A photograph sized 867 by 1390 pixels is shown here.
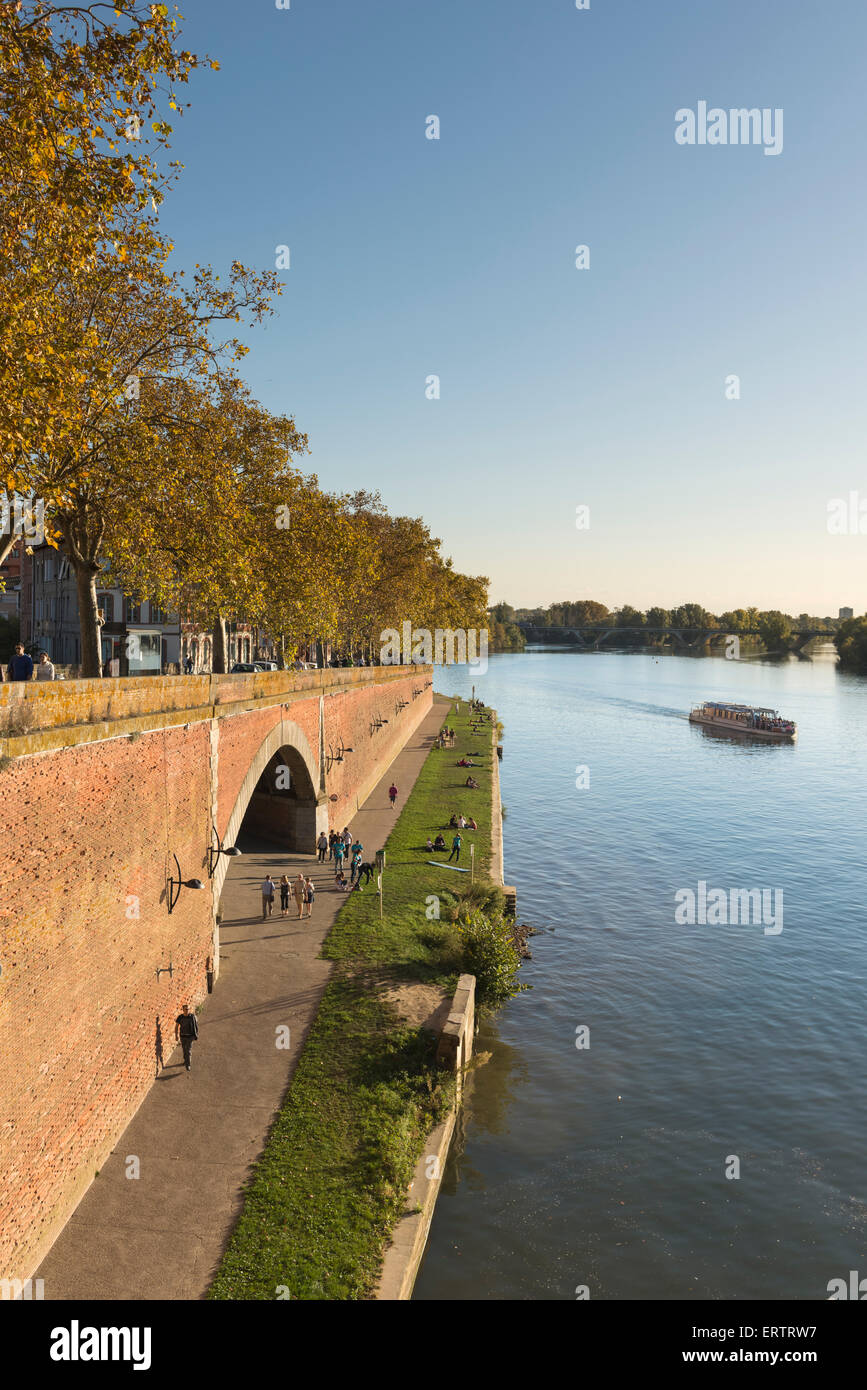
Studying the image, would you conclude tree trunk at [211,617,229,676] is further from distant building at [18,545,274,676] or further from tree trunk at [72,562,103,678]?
distant building at [18,545,274,676]

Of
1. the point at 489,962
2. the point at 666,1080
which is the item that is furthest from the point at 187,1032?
the point at 666,1080

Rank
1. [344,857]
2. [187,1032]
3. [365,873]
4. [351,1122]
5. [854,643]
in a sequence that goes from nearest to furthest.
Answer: [351,1122] < [187,1032] < [365,873] < [344,857] < [854,643]

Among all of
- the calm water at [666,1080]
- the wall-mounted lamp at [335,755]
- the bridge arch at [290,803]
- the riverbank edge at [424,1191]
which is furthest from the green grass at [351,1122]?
the wall-mounted lamp at [335,755]

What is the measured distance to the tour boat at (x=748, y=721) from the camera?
276ft

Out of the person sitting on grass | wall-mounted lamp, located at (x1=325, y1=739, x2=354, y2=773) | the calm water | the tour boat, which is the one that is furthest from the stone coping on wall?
the tour boat

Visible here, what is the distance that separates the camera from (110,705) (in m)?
14.6

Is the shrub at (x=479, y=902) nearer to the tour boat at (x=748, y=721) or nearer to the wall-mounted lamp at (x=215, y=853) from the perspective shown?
the wall-mounted lamp at (x=215, y=853)

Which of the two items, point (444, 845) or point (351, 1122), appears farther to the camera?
point (444, 845)

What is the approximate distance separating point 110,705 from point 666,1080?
16.5 metres

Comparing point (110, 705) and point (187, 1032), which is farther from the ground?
point (110, 705)

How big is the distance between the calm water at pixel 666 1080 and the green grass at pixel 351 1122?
1.89 meters

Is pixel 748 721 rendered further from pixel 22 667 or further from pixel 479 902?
pixel 22 667
